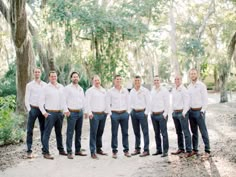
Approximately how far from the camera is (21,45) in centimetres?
991

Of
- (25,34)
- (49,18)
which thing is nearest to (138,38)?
(49,18)

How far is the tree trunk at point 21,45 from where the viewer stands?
9258 mm

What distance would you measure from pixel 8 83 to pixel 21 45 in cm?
570

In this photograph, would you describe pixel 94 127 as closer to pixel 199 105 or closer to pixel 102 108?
pixel 102 108

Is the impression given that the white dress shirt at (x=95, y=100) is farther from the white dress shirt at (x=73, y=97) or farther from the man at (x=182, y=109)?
the man at (x=182, y=109)

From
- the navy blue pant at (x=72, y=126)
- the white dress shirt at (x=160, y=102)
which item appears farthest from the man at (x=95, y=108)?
the white dress shirt at (x=160, y=102)

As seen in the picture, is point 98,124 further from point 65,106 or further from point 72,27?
point 72,27

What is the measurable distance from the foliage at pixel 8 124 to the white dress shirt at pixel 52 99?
2.02m

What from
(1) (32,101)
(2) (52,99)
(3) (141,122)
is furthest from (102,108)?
(1) (32,101)

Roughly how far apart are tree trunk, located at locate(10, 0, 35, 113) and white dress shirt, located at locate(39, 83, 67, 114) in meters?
3.04

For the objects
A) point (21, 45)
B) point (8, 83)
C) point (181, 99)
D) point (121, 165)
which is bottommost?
point (121, 165)

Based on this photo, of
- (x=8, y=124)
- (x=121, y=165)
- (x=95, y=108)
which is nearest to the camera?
(x=121, y=165)

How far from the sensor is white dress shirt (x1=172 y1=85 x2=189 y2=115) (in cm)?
684

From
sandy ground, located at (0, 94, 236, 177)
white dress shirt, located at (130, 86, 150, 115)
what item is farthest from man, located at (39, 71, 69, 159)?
white dress shirt, located at (130, 86, 150, 115)
